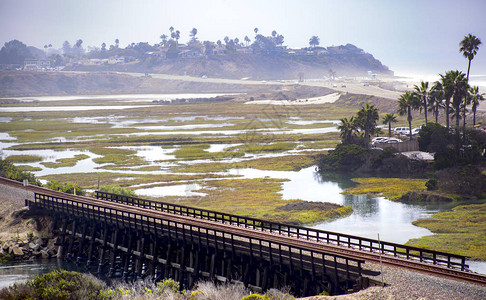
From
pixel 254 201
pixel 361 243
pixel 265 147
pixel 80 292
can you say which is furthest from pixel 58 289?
pixel 265 147

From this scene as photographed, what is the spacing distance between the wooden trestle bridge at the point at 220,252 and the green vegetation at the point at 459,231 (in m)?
3.30

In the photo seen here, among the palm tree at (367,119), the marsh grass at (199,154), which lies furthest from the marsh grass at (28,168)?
the palm tree at (367,119)

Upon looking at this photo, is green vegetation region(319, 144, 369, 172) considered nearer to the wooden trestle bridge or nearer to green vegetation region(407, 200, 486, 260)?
green vegetation region(407, 200, 486, 260)

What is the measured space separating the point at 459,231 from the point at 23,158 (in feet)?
285

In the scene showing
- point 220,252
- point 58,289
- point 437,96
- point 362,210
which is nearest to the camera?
point 58,289

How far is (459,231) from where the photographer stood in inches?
2282

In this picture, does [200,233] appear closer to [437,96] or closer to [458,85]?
[458,85]

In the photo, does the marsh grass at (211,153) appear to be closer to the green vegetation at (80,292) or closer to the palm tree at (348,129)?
the palm tree at (348,129)

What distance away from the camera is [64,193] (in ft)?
223

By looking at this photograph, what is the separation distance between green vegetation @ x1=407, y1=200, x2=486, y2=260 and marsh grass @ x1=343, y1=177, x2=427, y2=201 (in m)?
10.5

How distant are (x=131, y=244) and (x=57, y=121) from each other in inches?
5968

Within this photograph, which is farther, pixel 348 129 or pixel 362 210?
pixel 348 129

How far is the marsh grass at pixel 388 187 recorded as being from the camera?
78938mm

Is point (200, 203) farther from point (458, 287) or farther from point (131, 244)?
point (458, 287)
